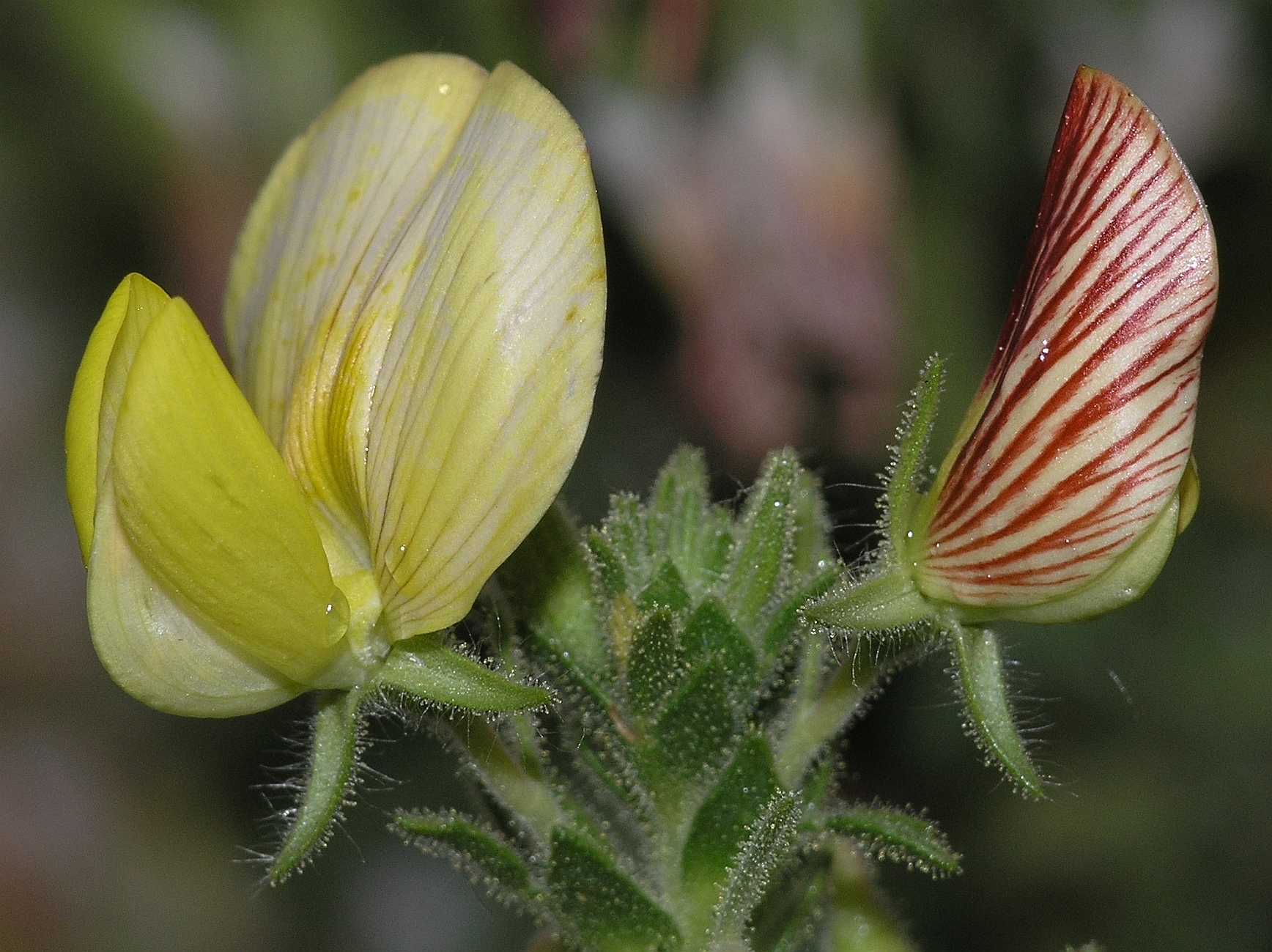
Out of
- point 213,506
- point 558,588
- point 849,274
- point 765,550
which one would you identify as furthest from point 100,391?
point 849,274

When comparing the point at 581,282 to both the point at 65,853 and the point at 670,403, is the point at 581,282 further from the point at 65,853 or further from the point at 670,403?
the point at 65,853

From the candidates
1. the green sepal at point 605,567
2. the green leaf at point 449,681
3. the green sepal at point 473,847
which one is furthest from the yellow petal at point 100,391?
the green sepal at point 605,567

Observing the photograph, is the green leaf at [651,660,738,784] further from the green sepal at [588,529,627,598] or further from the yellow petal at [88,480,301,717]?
the yellow petal at [88,480,301,717]

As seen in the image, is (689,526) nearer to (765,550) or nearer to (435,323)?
(765,550)

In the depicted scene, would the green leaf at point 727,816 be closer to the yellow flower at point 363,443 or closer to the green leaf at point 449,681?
the green leaf at point 449,681

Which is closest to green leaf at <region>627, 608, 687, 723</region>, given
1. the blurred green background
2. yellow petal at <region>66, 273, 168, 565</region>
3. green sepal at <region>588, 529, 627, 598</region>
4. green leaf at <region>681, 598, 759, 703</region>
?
green leaf at <region>681, 598, 759, 703</region>

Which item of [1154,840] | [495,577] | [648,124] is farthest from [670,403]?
[495,577]

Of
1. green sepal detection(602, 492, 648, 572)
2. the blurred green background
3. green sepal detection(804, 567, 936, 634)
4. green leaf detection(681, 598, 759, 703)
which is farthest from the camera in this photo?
the blurred green background
